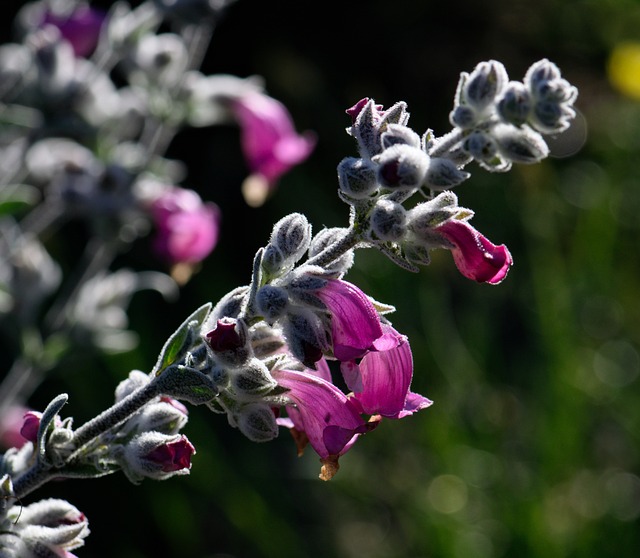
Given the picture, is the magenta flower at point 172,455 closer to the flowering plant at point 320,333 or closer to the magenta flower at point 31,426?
the flowering plant at point 320,333

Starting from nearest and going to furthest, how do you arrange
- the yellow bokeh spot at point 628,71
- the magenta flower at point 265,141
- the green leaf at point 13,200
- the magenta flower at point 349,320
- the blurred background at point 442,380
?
the magenta flower at point 349,320 < the green leaf at point 13,200 < the magenta flower at point 265,141 < the blurred background at point 442,380 < the yellow bokeh spot at point 628,71

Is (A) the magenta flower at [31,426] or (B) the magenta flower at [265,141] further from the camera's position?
(B) the magenta flower at [265,141]

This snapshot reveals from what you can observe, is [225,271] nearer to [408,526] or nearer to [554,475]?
[408,526]

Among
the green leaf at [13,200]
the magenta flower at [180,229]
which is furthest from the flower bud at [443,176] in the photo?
the magenta flower at [180,229]

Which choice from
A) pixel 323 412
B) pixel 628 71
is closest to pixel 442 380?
pixel 628 71

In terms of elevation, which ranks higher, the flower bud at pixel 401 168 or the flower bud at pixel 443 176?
the flower bud at pixel 401 168

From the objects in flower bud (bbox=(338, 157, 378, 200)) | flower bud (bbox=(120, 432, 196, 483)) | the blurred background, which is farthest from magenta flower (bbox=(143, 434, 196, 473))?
the blurred background

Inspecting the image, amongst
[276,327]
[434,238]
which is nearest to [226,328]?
[276,327]
